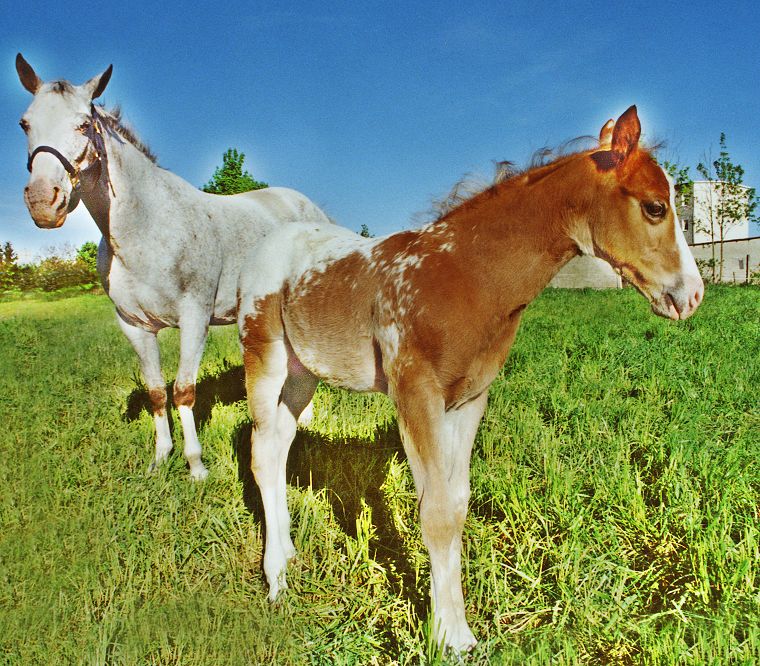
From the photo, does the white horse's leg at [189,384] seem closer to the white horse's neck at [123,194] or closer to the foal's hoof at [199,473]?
the foal's hoof at [199,473]

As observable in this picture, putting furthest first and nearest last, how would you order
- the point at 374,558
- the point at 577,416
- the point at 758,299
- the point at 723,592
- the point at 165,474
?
the point at 758,299 < the point at 577,416 < the point at 165,474 < the point at 374,558 < the point at 723,592

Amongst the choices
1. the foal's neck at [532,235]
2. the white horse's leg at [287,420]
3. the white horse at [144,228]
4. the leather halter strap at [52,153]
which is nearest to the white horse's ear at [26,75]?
the white horse at [144,228]

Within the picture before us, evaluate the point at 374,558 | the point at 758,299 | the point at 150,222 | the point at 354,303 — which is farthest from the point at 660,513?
the point at 758,299

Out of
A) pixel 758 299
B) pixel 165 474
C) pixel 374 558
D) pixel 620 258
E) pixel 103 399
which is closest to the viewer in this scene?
pixel 620 258

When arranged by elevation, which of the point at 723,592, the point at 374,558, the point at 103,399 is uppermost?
the point at 103,399

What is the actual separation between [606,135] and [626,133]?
8.6 inches

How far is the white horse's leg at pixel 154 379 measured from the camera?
15.9 ft

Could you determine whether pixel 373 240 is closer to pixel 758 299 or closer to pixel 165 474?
pixel 165 474

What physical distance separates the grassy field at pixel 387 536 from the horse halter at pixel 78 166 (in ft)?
7.02

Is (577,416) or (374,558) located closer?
(374,558)

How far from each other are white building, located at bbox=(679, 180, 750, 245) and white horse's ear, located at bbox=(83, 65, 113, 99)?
13699 mm

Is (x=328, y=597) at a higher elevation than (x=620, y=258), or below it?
below

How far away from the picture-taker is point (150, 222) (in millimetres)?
4605

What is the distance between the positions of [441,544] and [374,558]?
110 cm
